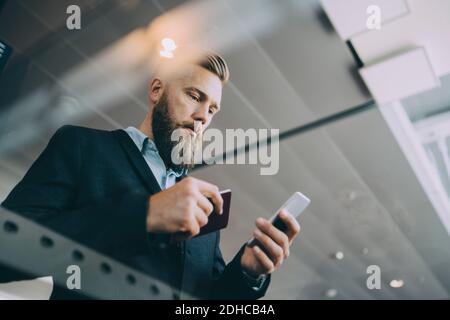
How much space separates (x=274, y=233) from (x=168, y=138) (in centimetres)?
27

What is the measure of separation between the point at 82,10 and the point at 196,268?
48.2 inches

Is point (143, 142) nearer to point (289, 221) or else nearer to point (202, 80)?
point (202, 80)

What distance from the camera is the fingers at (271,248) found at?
614 mm

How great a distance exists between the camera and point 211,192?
0.52 metres

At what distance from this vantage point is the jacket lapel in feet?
2.00

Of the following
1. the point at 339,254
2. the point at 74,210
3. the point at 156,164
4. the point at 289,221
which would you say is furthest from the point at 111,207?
the point at 339,254

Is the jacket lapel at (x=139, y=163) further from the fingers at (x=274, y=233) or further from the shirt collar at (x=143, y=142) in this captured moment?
the fingers at (x=274, y=233)

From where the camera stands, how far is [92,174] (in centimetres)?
60

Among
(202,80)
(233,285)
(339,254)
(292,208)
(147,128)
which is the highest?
(339,254)

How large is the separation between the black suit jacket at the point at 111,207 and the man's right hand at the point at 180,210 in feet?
0.05

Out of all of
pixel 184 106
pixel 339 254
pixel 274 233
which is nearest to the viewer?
pixel 274 233

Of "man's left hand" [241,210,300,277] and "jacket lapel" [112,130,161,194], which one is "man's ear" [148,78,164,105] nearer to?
"jacket lapel" [112,130,161,194]

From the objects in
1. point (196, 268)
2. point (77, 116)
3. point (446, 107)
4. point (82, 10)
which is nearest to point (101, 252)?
point (196, 268)

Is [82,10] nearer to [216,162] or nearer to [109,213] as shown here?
[216,162]
